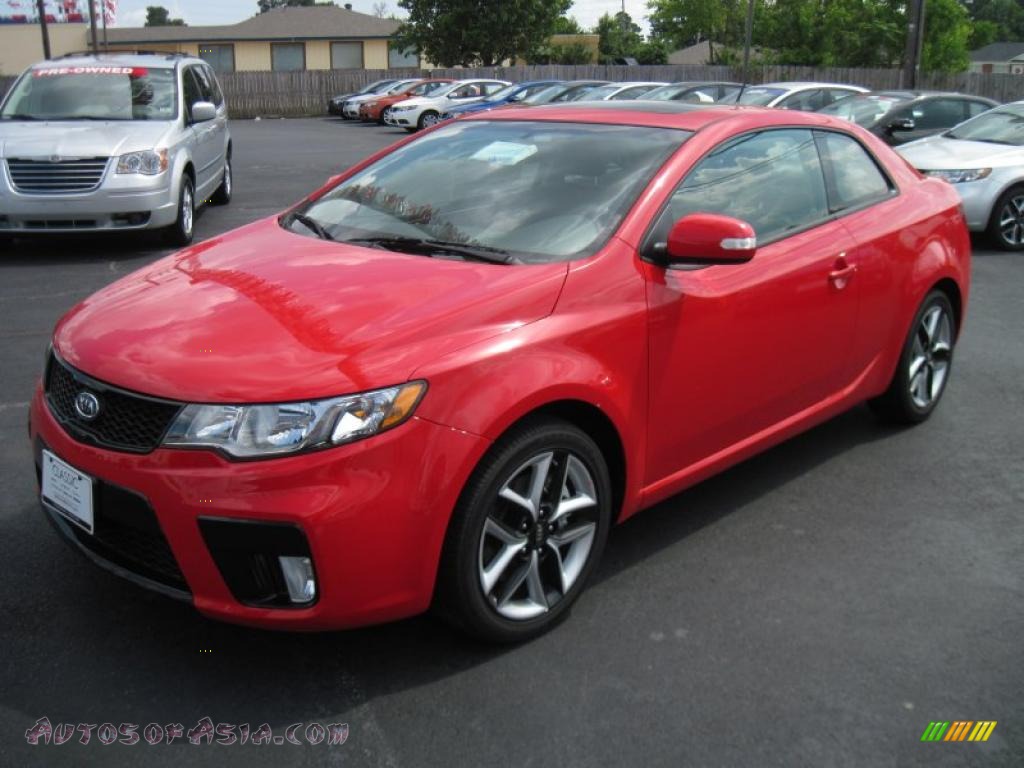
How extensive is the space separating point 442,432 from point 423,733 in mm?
804

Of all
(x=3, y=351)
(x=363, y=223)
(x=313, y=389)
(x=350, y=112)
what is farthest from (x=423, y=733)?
(x=350, y=112)

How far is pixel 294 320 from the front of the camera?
3.04m

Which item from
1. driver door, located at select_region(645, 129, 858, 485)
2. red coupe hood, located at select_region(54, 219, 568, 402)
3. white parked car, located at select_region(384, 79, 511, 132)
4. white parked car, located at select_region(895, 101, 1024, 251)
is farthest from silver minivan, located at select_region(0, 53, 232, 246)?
white parked car, located at select_region(384, 79, 511, 132)

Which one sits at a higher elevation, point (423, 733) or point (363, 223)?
point (363, 223)

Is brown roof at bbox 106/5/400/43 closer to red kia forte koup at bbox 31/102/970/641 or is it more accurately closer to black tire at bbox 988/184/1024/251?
black tire at bbox 988/184/1024/251

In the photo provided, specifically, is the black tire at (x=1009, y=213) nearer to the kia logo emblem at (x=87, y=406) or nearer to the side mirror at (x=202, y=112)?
the side mirror at (x=202, y=112)

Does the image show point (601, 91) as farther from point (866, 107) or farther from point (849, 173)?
point (849, 173)

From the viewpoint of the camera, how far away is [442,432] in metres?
2.79

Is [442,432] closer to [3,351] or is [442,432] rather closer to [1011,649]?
[1011,649]

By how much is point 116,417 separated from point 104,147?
23.2ft

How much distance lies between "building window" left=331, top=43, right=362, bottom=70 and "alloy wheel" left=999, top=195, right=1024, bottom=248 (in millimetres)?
57498

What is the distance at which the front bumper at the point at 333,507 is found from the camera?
8.71 feet

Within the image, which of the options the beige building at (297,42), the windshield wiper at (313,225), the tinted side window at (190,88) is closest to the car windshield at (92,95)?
the tinted side window at (190,88)

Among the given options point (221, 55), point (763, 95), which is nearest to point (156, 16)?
point (221, 55)
